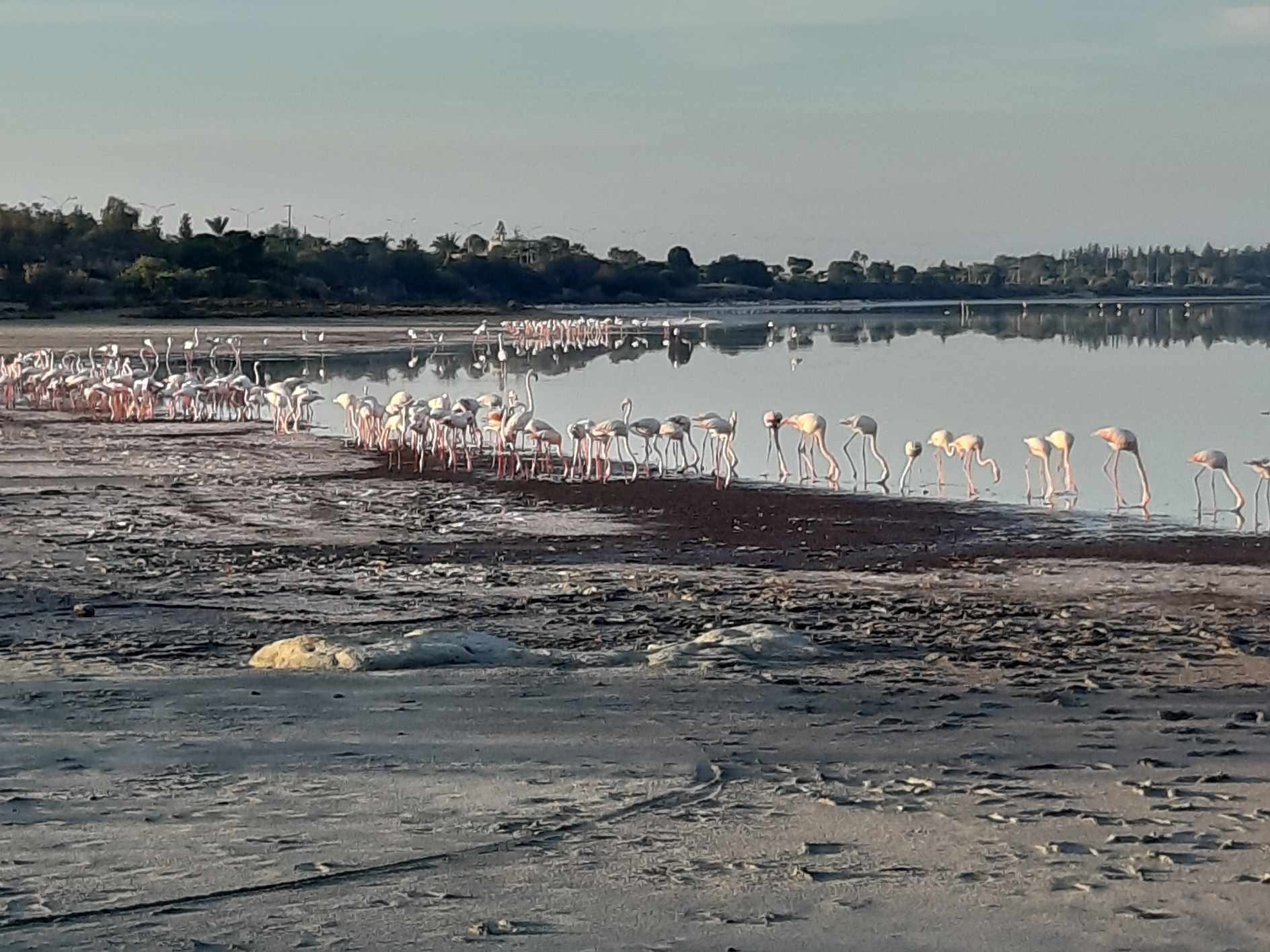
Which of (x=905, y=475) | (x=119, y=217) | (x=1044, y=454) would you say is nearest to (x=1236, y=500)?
(x=1044, y=454)

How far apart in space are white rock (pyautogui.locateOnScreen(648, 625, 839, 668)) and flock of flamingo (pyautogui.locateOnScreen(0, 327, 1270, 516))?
28.9 feet

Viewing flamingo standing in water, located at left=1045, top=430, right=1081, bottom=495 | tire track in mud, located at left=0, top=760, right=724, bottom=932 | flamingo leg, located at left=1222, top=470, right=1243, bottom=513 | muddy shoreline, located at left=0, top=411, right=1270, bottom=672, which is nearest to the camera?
tire track in mud, located at left=0, top=760, right=724, bottom=932

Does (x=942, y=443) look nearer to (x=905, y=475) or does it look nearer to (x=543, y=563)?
(x=905, y=475)

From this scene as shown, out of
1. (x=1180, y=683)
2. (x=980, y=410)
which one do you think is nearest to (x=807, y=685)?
(x=1180, y=683)

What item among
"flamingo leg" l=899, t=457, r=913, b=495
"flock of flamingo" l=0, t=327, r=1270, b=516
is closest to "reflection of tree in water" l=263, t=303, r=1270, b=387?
"flock of flamingo" l=0, t=327, r=1270, b=516

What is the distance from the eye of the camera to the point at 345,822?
630 centimetres

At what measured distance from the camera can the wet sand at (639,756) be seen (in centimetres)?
542

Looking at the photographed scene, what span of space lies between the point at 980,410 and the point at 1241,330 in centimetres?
4668

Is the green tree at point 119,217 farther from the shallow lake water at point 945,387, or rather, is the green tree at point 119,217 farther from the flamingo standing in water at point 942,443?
the flamingo standing in water at point 942,443

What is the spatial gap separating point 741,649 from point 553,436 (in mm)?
11900

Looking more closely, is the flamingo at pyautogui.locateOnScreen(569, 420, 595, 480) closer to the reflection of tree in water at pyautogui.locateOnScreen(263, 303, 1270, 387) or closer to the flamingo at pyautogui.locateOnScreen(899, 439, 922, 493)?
the flamingo at pyautogui.locateOnScreen(899, 439, 922, 493)

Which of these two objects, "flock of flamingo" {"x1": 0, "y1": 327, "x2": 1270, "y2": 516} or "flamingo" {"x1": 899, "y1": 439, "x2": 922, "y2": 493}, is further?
"flamingo" {"x1": 899, "y1": 439, "x2": 922, "y2": 493}

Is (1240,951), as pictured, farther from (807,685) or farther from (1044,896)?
(807,685)

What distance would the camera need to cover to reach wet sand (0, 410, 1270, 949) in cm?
542
